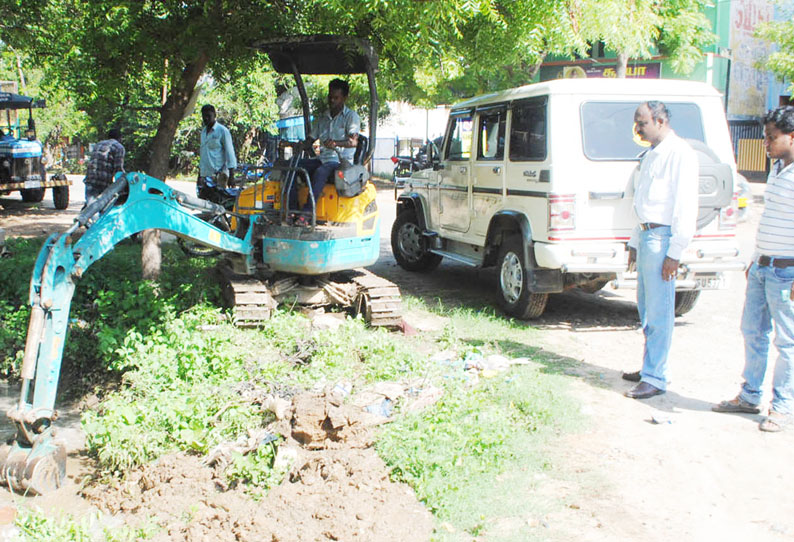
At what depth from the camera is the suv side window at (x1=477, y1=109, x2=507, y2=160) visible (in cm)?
869

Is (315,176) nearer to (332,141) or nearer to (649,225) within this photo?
(332,141)

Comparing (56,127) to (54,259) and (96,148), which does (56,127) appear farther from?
(54,259)

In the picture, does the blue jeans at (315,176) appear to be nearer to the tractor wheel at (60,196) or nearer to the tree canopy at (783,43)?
the tractor wheel at (60,196)

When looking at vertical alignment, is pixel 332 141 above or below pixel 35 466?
above

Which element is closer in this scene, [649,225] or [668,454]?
[668,454]

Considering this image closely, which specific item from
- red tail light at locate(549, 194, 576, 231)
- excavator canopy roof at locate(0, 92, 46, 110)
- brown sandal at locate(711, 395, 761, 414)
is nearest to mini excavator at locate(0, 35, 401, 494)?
red tail light at locate(549, 194, 576, 231)

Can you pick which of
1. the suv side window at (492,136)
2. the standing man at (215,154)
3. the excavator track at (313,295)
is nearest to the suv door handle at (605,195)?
the suv side window at (492,136)

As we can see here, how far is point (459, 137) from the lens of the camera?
9766mm

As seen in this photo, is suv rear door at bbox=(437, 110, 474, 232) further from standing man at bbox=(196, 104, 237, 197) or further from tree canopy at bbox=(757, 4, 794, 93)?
tree canopy at bbox=(757, 4, 794, 93)

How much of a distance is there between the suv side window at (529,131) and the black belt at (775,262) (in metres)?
2.81

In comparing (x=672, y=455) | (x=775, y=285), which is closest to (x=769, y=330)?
(x=775, y=285)

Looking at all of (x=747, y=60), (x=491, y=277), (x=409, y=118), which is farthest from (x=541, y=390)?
(x=409, y=118)

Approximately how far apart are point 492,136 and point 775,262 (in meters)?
4.27

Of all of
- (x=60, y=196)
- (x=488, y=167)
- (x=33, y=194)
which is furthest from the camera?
(x=33, y=194)
